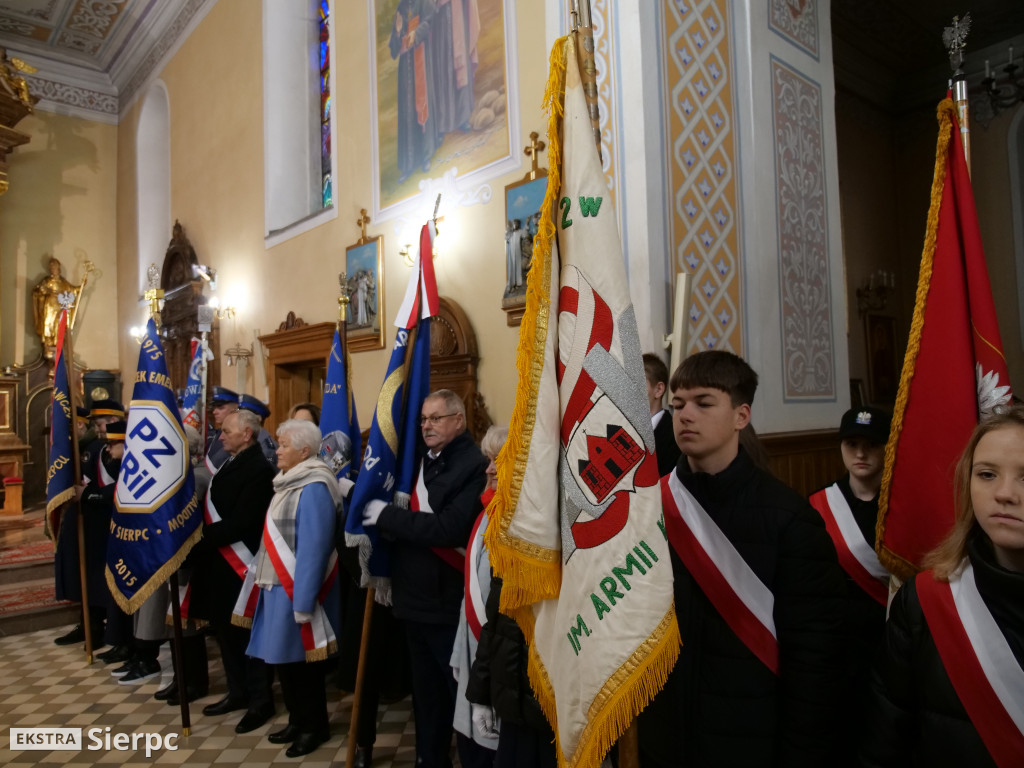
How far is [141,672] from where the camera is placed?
13.7 feet

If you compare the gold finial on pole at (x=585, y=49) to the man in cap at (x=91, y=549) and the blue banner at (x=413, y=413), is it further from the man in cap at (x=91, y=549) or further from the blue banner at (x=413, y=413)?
the man in cap at (x=91, y=549)

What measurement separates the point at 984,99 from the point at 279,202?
8.03 meters

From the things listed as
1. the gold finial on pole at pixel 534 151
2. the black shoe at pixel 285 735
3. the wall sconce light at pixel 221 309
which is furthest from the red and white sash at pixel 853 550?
the wall sconce light at pixel 221 309

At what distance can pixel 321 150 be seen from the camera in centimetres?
800

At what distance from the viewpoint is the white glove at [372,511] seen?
2652mm

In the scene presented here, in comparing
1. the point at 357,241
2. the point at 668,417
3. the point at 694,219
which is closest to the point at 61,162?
the point at 357,241

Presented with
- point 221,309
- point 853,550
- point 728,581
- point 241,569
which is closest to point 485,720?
point 728,581

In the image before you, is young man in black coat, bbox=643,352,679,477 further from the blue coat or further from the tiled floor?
the tiled floor

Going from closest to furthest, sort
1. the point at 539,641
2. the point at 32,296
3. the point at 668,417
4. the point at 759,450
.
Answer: the point at 539,641 < the point at 759,450 < the point at 668,417 < the point at 32,296

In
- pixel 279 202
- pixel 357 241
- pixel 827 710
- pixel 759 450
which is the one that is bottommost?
pixel 827 710

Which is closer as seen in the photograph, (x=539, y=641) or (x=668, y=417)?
(x=539, y=641)

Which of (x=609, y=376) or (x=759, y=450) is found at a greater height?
(x=609, y=376)

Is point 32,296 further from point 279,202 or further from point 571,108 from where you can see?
point 571,108

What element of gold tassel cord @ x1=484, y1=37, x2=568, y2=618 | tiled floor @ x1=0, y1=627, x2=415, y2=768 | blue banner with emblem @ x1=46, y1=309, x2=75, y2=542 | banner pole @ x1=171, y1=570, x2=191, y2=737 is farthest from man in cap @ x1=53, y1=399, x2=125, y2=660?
gold tassel cord @ x1=484, y1=37, x2=568, y2=618
